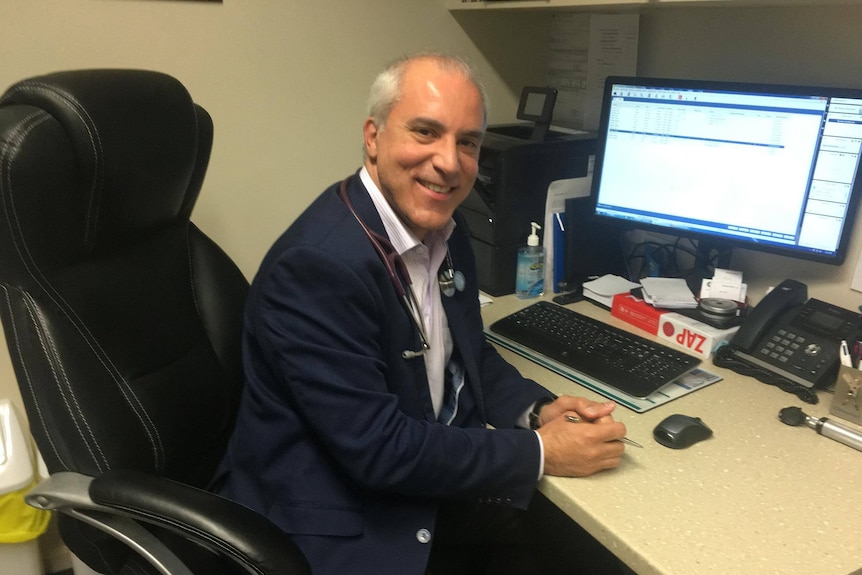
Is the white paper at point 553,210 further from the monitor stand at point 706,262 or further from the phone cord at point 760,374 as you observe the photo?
the phone cord at point 760,374

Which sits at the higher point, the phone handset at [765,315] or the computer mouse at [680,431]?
the phone handset at [765,315]

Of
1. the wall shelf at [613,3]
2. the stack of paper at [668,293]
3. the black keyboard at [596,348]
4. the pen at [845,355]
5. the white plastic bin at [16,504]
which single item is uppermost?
the wall shelf at [613,3]

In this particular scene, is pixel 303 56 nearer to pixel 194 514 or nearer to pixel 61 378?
pixel 61 378

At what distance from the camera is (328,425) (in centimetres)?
94

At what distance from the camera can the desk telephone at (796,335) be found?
1.18 m

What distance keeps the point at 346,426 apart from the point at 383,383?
0.09 meters

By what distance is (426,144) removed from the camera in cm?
108

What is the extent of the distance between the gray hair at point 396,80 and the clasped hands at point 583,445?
560 millimetres

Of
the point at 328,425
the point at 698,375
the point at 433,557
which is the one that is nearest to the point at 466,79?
the point at 328,425

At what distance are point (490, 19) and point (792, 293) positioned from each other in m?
1.19

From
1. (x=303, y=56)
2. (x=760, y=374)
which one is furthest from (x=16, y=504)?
(x=760, y=374)

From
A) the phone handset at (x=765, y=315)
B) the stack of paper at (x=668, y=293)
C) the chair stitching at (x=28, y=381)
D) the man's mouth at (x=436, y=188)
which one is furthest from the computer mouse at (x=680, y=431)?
the chair stitching at (x=28, y=381)

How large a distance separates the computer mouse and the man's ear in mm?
659

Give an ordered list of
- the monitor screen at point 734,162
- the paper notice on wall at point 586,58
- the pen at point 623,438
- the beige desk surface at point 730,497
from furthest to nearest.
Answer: the paper notice on wall at point 586,58 < the monitor screen at point 734,162 < the pen at point 623,438 < the beige desk surface at point 730,497
